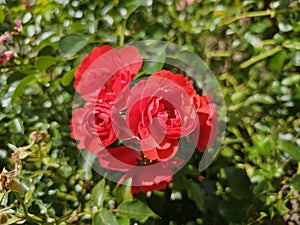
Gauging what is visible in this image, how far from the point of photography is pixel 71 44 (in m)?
1.24

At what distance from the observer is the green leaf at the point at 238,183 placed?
3.49ft

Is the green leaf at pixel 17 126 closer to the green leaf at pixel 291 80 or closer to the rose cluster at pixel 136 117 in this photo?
the rose cluster at pixel 136 117

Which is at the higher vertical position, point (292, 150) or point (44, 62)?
point (44, 62)

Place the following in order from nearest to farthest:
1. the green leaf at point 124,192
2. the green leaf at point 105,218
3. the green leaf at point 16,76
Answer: the green leaf at point 105,218
the green leaf at point 124,192
the green leaf at point 16,76

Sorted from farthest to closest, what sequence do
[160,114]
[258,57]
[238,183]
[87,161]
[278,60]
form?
[258,57]
[278,60]
[87,161]
[238,183]
[160,114]

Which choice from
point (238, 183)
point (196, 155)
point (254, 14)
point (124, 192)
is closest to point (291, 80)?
point (254, 14)

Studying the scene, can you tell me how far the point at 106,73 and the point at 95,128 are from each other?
0.37 ft

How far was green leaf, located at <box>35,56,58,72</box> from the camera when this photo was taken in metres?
1.24

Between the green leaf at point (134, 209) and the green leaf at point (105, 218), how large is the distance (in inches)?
1.6

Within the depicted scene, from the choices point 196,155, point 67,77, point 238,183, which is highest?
point 67,77

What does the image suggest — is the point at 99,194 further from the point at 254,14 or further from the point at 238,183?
the point at 254,14

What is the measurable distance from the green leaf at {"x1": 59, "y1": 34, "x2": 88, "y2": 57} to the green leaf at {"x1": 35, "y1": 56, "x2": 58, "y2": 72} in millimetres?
36

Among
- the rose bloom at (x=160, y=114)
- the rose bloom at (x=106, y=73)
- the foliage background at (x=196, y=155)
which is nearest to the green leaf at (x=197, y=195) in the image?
the foliage background at (x=196, y=155)

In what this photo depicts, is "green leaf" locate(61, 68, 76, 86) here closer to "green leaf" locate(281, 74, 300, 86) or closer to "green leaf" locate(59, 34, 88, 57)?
"green leaf" locate(59, 34, 88, 57)
